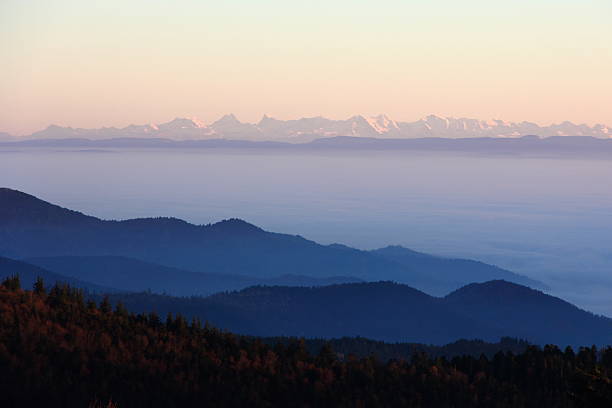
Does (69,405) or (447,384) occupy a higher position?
(69,405)

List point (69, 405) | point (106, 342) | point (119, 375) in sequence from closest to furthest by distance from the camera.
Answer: point (69, 405) < point (119, 375) < point (106, 342)

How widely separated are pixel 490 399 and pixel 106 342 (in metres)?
81.7

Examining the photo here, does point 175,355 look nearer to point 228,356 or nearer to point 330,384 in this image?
point 228,356

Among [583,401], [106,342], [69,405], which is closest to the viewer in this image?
[583,401]

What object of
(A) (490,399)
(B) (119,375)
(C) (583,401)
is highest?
(C) (583,401)

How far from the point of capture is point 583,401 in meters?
50.4

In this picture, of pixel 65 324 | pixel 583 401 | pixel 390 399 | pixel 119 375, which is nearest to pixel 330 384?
pixel 390 399

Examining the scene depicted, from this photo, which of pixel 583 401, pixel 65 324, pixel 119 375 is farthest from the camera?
pixel 65 324

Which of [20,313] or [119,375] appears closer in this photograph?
[119,375]

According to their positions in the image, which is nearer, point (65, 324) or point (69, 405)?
point (69, 405)

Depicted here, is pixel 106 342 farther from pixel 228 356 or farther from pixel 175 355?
pixel 228 356

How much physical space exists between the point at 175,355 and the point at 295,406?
29047 millimetres

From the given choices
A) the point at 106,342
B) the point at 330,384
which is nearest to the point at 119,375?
the point at 106,342

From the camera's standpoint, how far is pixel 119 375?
15712 cm
